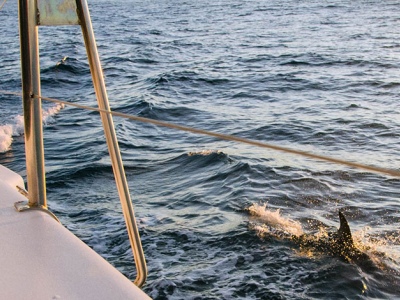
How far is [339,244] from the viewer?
6.09 meters

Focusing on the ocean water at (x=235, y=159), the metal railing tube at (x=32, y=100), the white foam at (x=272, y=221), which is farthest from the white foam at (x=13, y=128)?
the metal railing tube at (x=32, y=100)

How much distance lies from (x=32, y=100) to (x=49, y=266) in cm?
60

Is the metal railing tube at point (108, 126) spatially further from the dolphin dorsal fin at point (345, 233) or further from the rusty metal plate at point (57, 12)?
the dolphin dorsal fin at point (345, 233)

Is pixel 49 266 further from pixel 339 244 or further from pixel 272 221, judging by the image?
pixel 272 221

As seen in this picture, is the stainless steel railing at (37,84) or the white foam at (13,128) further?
the white foam at (13,128)

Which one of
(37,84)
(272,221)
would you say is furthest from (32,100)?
(272,221)

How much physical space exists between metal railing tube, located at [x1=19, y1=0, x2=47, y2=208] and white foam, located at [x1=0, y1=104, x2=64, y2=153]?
28.6ft

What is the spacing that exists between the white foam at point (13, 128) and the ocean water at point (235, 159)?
0.14 ft

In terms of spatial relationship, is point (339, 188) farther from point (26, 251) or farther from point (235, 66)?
point (235, 66)

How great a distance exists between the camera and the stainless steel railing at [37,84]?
184 centimetres

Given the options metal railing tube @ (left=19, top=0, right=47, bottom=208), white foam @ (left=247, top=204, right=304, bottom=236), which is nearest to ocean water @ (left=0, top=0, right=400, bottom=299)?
white foam @ (left=247, top=204, right=304, bottom=236)

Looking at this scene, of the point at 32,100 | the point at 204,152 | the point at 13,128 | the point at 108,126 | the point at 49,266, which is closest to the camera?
the point at 49,266

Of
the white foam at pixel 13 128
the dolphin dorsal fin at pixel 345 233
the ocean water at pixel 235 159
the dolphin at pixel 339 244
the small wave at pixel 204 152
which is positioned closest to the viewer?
the ocean water at pixel 235 159

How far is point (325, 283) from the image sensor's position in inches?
211
